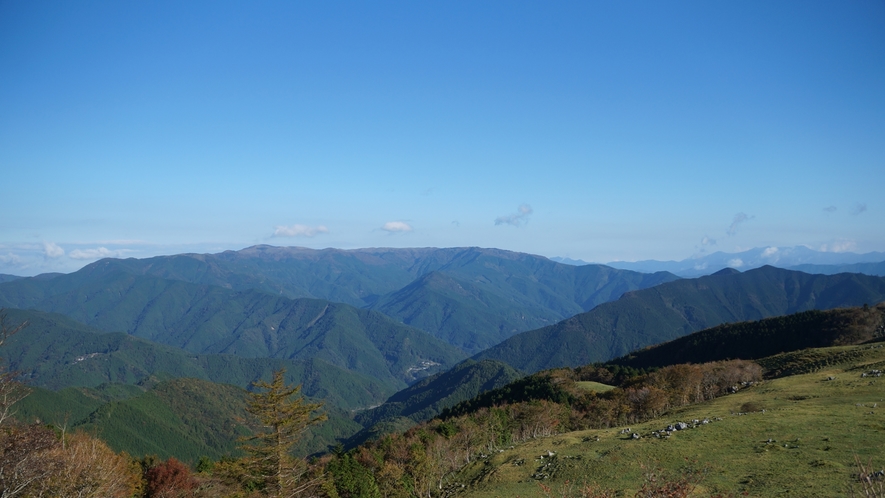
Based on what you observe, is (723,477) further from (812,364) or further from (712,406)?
(812,364)

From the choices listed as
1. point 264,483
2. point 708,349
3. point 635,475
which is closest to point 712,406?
point 635,475

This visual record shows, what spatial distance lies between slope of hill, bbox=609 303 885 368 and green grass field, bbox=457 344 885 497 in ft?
322

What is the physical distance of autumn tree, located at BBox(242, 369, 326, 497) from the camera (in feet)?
108

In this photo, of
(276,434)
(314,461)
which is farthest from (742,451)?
(314,461)

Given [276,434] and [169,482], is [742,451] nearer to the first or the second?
[276,434]

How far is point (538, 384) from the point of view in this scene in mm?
117625

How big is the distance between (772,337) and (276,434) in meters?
166

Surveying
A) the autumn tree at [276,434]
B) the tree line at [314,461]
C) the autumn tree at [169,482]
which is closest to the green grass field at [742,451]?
the tree line at [314,461]

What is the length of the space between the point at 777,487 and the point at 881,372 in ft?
123

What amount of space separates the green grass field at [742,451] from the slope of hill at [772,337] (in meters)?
98.2

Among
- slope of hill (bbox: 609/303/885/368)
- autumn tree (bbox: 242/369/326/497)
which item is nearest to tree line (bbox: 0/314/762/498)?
autumn tree (bbox: 242/369/326/497)

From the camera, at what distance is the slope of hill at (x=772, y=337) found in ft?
423

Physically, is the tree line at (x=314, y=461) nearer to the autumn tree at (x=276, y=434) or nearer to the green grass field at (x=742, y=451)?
the autumn tree at (x=276, y=434)

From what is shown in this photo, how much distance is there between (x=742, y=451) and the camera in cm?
3256
